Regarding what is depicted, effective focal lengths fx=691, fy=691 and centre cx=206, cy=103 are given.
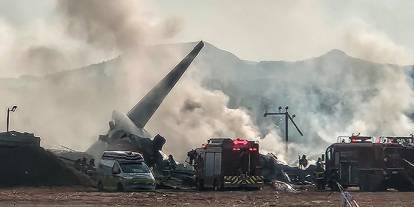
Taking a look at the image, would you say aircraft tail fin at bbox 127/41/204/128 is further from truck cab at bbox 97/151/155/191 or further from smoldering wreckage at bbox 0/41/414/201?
truck cab at bbox 97/151/155/191

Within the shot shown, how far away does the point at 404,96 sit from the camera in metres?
131

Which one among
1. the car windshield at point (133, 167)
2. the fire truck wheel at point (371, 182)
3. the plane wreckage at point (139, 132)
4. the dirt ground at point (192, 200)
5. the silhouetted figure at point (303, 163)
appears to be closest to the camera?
the dirt ground at point (192, 200)

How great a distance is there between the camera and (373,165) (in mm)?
43375

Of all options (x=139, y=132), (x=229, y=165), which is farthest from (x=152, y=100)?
(x=229, y=165)

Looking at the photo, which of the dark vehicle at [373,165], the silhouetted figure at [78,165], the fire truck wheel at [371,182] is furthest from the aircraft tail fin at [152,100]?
the fire truck wheel at [371,182]

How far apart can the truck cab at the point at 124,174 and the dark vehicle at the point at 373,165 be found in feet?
41.0

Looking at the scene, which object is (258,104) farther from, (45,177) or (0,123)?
(45,177)

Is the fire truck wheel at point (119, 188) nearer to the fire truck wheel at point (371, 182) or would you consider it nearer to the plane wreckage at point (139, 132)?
the fire truck wheel at point (371, 182)

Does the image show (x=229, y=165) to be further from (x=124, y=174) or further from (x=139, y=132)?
(x=139, y=132)

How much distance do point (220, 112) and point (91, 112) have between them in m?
20.5

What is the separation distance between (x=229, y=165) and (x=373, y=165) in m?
9.08

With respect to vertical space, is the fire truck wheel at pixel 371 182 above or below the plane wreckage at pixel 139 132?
below

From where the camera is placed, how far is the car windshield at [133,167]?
4034 centimetres

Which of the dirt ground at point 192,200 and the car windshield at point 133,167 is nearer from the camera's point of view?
the dirt ground at point 192,200
